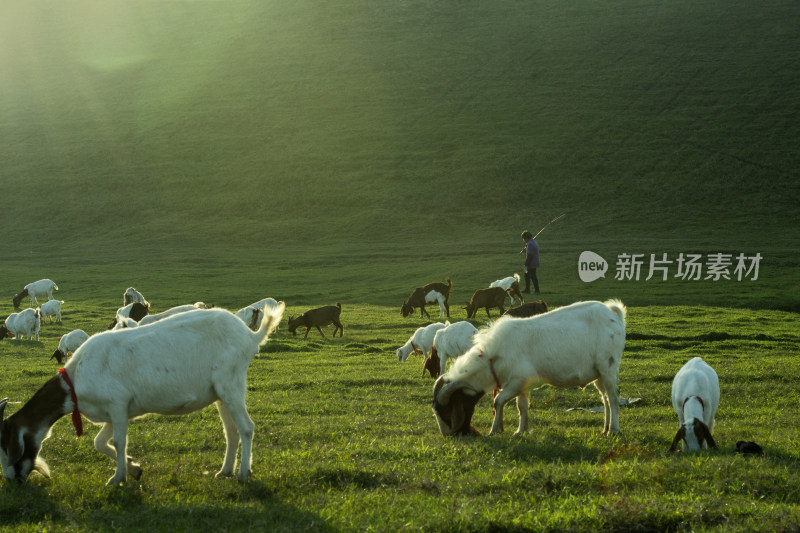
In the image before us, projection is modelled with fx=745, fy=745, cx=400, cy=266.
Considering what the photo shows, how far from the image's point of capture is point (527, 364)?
10.6m

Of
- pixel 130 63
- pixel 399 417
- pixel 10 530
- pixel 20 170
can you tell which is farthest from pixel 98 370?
pixel 130 63

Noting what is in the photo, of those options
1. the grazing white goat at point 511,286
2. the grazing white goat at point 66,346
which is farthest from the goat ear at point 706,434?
the grazing white goat at point 511,286

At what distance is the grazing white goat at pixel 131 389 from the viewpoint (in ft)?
26.1

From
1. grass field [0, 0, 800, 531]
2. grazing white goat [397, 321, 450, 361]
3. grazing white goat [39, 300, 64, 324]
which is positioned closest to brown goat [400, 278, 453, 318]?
grass field [0, 0, 800, 531]

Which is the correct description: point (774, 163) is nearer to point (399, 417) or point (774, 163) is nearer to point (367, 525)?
point (399, 417)

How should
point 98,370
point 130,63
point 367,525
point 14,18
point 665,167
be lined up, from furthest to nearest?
point 14,18 → point 130,63 → point 665,167 → point 98,370 → point 367,525

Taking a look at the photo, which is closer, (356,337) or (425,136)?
(356,337)

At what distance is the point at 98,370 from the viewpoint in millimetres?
8023

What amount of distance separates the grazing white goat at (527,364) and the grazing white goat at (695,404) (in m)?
0.94

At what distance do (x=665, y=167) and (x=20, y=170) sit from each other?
69511mm

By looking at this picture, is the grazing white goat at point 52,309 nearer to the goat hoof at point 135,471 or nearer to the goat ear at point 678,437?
the goat hoof at point 135,471
